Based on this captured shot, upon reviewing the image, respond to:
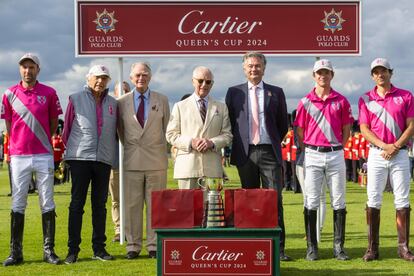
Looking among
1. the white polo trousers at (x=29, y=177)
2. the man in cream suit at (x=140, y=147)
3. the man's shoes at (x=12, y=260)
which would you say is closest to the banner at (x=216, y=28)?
the man in cream suit at (x=140, y=147)

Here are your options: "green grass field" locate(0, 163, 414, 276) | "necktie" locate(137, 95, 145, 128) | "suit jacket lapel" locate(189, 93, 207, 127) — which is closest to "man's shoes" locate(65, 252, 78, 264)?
"green grass field" locate(0, 163, 414, 276)

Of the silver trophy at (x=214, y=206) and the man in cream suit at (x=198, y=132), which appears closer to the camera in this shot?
the silver trophy at (x=214, y=206)

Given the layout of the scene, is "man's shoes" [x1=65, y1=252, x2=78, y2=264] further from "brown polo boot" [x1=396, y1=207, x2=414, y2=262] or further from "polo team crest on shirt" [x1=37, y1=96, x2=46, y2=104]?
"brown polo boot" [x1=396, y1=207, x2=414, y2=262]

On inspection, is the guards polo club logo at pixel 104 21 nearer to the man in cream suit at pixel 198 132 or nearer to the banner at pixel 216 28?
the banner at pixel 216 28

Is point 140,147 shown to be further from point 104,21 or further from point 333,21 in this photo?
point 333,21

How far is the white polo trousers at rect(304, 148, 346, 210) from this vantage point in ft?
26.1

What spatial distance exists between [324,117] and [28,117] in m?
3.20

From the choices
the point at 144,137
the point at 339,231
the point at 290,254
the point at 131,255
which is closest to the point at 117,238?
the point at 131,255

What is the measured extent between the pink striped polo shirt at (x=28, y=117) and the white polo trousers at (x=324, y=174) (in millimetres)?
2863

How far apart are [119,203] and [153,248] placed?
1.69 meters

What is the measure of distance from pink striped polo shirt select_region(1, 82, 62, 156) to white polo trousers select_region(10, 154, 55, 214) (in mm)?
77

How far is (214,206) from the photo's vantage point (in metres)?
6.55

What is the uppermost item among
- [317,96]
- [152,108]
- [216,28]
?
[216,28]

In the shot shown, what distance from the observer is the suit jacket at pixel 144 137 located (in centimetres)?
816
